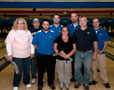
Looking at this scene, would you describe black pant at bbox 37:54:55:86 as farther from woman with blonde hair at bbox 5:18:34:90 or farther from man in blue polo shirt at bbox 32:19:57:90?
woman with blonde hair at bbox 5:18:34:90

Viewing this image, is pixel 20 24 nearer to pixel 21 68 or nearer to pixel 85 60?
pixel 21 68

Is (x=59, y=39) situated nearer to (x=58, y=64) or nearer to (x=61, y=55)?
(x=61, y=55)

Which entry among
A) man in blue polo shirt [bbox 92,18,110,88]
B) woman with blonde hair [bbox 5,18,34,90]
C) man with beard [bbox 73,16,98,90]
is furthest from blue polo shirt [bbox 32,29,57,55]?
man in blue polo shirt [bbox 92,18,110,88]

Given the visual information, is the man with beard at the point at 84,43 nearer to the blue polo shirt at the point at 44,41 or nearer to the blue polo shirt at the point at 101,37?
the blue polo shirt at the point at 101,37

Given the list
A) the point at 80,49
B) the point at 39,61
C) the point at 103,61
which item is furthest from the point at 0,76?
the point at 103,61

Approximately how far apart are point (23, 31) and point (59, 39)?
68cm

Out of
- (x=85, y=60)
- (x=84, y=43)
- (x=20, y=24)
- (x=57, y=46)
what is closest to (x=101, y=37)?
(x=84, y=43)

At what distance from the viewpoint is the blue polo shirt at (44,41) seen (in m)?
2.84

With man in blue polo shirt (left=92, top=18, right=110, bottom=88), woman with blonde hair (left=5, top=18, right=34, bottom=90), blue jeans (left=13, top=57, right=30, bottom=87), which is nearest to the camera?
woman with blonde hair (left=5, top=18, right=34, bottom=90)

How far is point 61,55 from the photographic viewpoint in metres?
2.83

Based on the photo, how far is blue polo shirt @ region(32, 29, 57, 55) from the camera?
284 centimetres

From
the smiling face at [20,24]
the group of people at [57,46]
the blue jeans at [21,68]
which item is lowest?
the blue jeans at [21,68]

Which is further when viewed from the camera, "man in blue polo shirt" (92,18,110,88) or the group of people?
"man in blue polo shirt" (92,18,110,88)

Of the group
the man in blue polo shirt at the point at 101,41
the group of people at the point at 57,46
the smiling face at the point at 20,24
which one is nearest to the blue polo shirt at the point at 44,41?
the group of people at the point at 57,46
